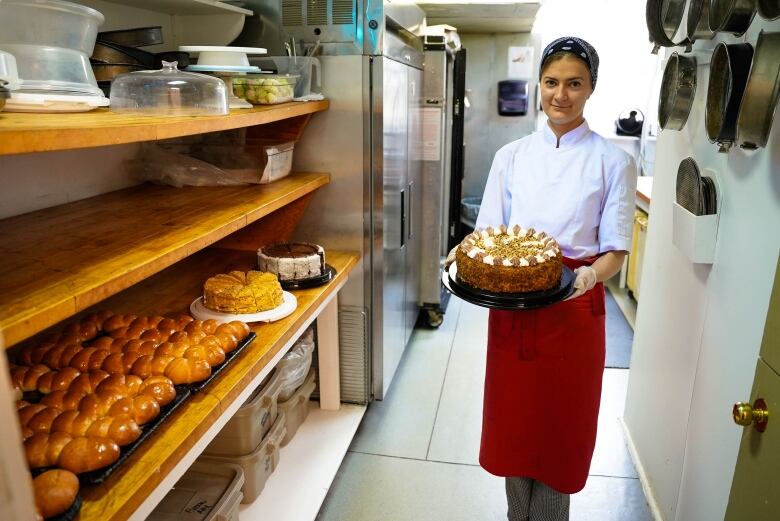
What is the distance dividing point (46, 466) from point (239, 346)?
0.59 meters

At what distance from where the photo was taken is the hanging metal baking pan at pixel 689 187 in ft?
5.54

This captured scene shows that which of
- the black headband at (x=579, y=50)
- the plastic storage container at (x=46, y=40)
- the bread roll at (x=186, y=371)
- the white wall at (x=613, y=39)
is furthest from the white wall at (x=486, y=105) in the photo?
the bread roll at (x=186, y=371)

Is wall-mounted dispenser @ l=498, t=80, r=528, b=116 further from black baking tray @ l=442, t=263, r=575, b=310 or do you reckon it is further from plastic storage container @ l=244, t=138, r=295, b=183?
black baking tray @ l=442, t=263, r=575, b=310

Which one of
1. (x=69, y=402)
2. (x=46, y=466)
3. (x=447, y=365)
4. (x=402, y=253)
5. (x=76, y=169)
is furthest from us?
(x=447, y=365)

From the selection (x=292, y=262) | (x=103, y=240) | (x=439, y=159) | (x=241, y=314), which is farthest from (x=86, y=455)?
(x=439, y=159)

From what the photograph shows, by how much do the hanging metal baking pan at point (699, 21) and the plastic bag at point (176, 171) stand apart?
154 centimetres

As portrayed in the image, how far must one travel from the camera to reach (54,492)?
101cm

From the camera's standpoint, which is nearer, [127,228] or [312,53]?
[127,228]

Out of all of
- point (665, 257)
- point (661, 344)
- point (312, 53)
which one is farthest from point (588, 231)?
point (312, 53)

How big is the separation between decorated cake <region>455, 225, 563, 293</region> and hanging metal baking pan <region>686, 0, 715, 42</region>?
68cm

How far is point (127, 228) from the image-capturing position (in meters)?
1.62

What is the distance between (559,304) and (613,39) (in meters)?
3.99

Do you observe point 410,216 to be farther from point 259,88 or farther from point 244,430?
point 244,430

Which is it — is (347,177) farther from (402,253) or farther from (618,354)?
(618,354)
